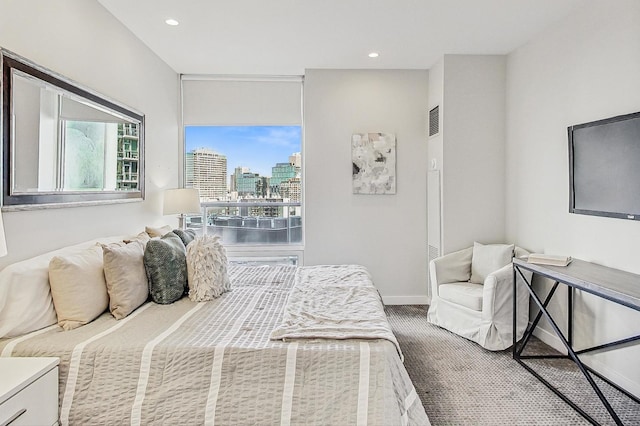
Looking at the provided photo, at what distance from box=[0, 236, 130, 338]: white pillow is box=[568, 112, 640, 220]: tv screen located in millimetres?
3516

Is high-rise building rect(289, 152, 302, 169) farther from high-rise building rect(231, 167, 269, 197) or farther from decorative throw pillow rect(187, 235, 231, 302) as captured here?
decorative throw pillow rect(187, 235, 231, 302)

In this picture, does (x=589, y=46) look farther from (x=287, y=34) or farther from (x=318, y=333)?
(x=318, y=333)

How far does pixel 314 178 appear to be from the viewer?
4.48 meters

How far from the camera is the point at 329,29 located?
3348 mm

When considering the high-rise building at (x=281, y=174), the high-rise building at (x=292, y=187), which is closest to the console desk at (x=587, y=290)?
the high-rise building at (x=292, y=187)

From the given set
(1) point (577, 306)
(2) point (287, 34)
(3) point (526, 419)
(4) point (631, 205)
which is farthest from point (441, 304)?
(2) point (287, 34)

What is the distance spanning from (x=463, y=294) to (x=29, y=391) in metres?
3.11

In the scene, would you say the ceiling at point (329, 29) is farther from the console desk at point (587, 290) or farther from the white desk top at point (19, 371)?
the white desk top at point (19, 371)

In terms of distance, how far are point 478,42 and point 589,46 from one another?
3.42ft

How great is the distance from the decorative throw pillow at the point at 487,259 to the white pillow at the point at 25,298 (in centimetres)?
344

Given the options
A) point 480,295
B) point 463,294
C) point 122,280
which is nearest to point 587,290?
point 480,295

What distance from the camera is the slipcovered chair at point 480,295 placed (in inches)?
123

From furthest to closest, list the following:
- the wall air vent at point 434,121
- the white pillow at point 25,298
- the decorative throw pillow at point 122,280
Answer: the wall air vent at point 434,121, the decorative throw pillow at point 122,280, the white pillow at point 25,298

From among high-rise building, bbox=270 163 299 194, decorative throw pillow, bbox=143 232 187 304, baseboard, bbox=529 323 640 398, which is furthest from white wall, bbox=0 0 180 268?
baseboard, bbox=529 323 640 398
